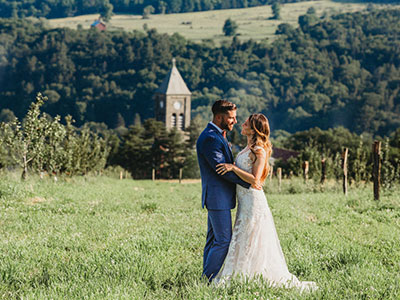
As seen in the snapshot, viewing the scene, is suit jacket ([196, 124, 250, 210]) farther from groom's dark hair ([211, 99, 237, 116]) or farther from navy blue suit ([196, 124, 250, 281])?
groom's dark hair ([211, 99, 237, 116])

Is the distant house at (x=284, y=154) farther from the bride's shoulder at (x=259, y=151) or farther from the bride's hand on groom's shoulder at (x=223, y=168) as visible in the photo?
the bride's hand on groom's shoulder at (x=223, y=168)

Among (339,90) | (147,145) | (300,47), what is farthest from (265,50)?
(147,145)

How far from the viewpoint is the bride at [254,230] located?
519 cm

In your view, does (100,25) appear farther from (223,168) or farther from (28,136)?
(223,168)

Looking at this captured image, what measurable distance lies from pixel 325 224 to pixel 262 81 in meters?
134

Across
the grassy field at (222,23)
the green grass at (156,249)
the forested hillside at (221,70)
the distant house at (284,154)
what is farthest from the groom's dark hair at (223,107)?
the grassy field at (222,23)

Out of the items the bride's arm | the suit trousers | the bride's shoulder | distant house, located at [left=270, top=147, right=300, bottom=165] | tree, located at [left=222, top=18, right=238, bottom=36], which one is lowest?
distant house, located at [left=270, top=147, right=300, bottom=165]

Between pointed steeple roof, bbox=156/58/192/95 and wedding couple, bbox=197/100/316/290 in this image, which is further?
pointed steeple roof, bbox=156/58/192/95

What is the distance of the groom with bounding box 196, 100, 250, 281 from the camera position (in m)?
5.30

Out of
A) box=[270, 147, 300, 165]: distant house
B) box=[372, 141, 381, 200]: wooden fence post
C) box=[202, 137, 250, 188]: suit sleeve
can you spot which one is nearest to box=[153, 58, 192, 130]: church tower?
box=[270, 147, 300, 165]: distant house

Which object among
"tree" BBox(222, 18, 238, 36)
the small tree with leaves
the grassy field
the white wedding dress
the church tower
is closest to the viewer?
the white wedding dress

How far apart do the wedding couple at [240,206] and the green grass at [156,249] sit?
271mm

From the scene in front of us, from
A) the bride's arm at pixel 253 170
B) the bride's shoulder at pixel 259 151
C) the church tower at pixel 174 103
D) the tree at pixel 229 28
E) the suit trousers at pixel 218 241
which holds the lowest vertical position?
the church tower at pixel 174 103

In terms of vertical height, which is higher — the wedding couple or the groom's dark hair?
the groom's dark hair
